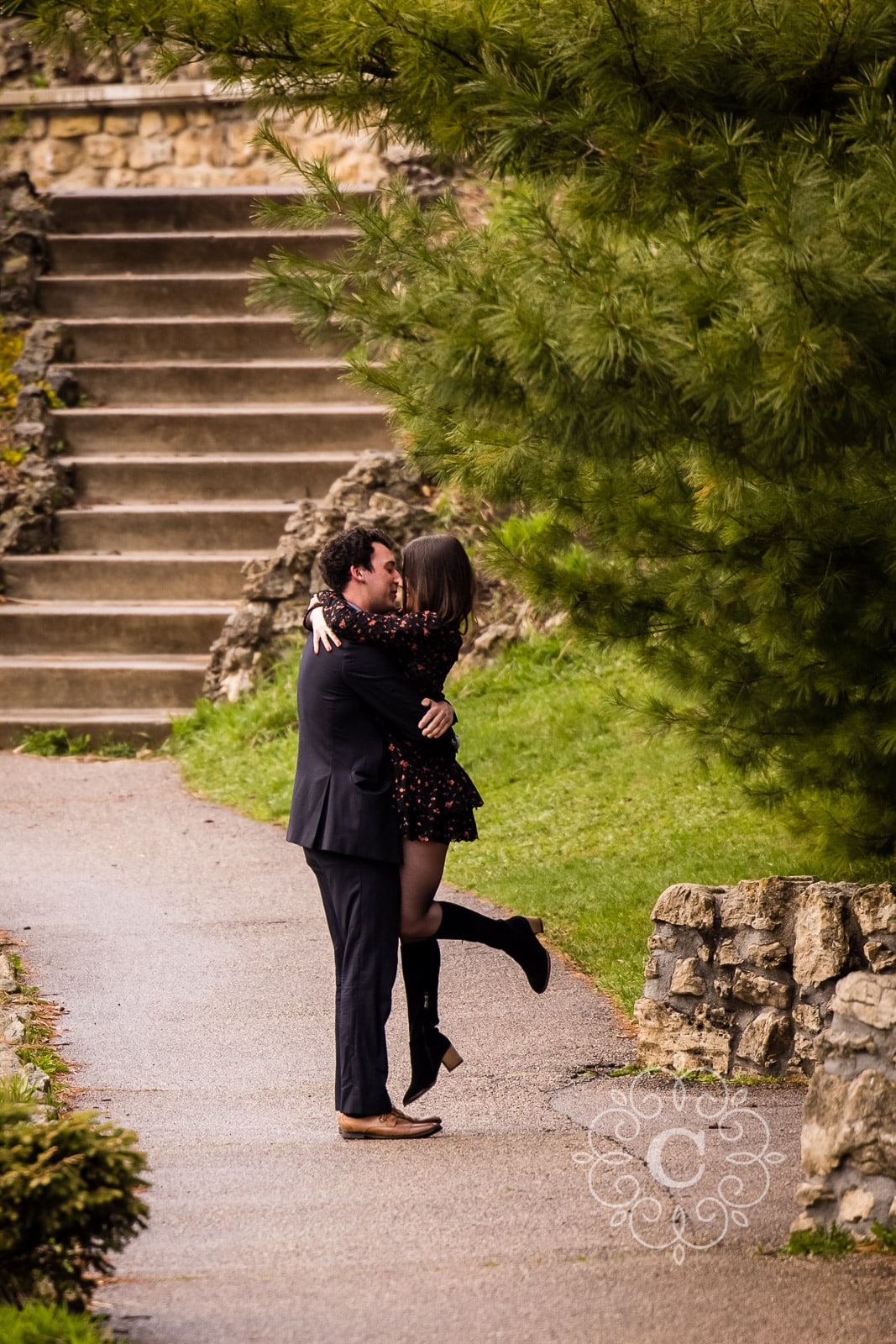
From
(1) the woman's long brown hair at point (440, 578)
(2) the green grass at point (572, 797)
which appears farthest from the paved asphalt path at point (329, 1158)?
(1) the woman's long brown hair at point (440, 578)

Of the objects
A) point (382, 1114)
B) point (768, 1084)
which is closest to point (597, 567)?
point (768, 1084)

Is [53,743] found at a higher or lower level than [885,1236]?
higher

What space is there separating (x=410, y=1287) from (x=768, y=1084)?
210cm

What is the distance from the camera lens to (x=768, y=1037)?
5.26 meters

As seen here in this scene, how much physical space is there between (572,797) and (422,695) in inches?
192

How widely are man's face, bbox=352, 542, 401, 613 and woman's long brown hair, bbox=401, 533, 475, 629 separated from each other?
0.07 m

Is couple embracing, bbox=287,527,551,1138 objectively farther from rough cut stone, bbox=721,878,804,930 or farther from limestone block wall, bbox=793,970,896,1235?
limestone block wall, bbox=793,970,896,1235

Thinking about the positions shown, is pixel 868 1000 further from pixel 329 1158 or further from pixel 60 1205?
pixel 60 1205

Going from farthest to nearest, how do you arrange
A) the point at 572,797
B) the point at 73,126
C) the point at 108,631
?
the point at 73,126, the point at 108,631, the point at 572,797

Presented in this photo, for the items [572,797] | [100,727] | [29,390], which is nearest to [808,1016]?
[572,797]

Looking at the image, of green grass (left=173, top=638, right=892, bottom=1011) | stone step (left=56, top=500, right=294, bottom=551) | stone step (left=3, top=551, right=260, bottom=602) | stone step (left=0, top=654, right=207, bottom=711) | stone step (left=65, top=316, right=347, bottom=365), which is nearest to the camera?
green grass (left=173, top=638, right=892, bottom=1011)

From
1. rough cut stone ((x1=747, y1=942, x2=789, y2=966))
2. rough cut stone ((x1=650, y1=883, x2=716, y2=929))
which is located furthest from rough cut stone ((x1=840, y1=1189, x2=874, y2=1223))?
rough cut stone ((x1=650, y1=883, x2=716, y2=929))

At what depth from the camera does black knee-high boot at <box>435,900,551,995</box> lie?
5.00 meters

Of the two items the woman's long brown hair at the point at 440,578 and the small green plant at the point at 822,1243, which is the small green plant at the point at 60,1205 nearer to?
the small green plant at the point at 822,1243
